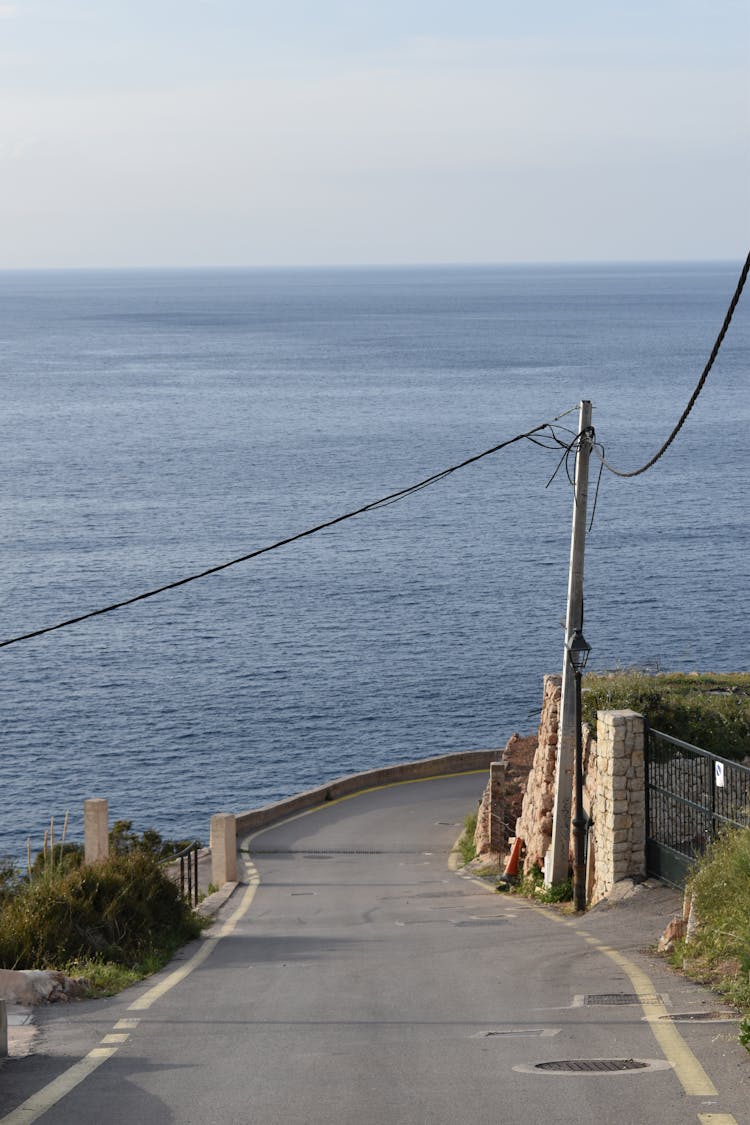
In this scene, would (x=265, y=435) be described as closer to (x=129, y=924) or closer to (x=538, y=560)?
(x=538, y=560)

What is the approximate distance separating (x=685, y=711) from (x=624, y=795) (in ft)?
13.3

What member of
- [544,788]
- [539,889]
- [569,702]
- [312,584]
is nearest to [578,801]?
[569,702]

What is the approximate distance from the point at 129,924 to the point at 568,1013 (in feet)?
17.2

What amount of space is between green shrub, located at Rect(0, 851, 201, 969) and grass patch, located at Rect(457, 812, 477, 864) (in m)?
15.3

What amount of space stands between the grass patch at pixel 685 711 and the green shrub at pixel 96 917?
7.59 m

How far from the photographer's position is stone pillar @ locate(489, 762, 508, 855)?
27.5 meters

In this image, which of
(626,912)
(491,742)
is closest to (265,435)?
(491,742)

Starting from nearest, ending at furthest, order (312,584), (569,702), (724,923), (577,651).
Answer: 1. (724,923)
2. (577,651)
3. (569,702)
4. (312,584)

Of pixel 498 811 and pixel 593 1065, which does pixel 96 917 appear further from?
pixel 498 811

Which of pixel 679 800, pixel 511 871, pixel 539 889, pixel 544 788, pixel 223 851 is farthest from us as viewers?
pixel 223 851

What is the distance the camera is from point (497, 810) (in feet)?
90.4

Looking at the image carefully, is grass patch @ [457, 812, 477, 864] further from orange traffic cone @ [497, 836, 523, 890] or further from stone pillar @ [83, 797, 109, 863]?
stone pillar @ [83, 797, 109, 863]

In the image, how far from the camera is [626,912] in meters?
15.1

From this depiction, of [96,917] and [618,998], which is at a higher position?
[618,998]
